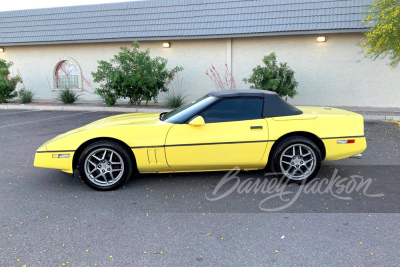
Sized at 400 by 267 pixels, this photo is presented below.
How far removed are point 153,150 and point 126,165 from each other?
40 cm

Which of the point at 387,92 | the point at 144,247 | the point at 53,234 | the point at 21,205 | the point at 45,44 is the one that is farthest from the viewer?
the point at 45,44

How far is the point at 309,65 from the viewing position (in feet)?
46.6

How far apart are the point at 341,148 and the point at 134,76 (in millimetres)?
10193

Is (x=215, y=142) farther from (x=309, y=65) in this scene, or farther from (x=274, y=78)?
(x=309, y=65)

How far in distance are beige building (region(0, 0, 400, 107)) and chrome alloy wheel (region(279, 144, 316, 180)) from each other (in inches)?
385

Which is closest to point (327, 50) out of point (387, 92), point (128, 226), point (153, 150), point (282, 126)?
point (387, 92)

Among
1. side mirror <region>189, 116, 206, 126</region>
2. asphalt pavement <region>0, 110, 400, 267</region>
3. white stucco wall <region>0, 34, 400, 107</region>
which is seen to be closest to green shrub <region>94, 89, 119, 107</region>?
white stucco wall <region>0, 34, 400, 107</region>

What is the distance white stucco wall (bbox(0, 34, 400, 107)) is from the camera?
13609 mm

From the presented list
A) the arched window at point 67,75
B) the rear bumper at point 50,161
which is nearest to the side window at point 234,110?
the rear bumper at point 50,161

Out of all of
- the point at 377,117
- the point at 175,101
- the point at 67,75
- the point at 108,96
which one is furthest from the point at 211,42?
the point at 67,75

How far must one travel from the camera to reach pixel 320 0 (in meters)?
13.8

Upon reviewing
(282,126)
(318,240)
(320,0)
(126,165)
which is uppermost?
(320,0)

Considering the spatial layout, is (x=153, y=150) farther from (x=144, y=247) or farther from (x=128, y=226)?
(x=144, y=247)

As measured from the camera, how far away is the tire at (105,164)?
14.7ft
